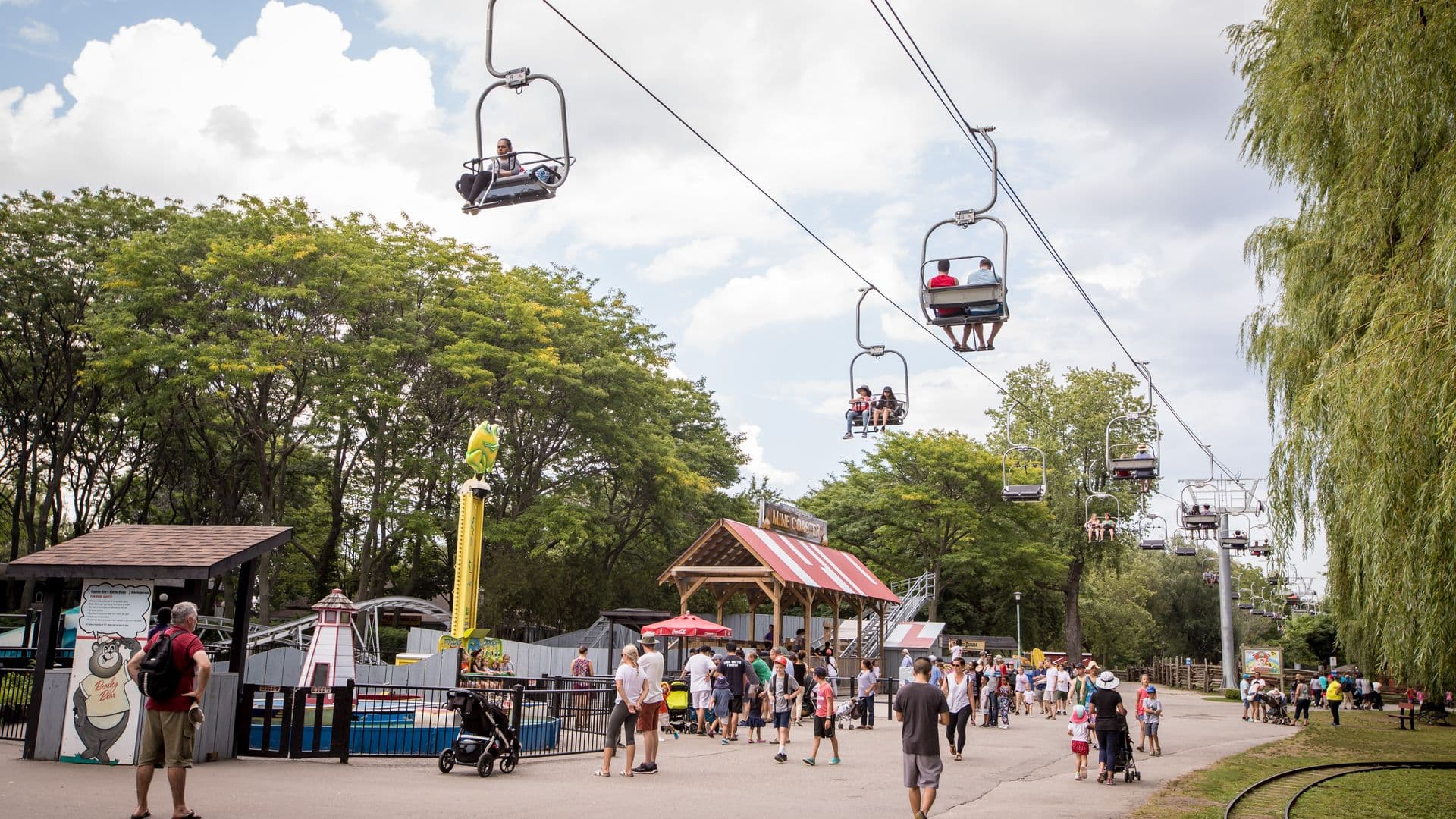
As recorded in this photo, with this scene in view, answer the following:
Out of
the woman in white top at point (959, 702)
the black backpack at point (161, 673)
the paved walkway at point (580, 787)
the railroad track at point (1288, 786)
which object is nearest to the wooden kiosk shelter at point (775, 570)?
the woman in white top at point (959, 702)

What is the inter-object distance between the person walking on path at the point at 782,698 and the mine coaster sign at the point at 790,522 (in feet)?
41.8

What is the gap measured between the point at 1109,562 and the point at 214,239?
44.3 meters

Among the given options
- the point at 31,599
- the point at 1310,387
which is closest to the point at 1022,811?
the point at 1310,387

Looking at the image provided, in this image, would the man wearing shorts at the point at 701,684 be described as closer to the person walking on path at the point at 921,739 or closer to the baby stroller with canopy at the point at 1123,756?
the baby stroller with canopy at the point at 1123,756

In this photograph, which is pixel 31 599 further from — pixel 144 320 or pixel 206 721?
pixel 206 721

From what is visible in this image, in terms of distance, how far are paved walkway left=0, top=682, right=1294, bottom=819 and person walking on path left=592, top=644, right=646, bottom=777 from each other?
11.9 inches

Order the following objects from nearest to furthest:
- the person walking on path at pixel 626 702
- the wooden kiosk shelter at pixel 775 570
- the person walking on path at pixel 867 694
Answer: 1. the person walking on path at pixel 626 702
2. the person walking on path at pixel 867 694
3. the wooden kiosk shelter at pixel 775 570

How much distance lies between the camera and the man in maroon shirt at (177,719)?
335 inches

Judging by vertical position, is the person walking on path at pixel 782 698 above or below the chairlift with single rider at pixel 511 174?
below

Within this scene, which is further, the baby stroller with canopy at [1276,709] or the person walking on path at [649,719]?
the baby stroller with canopy at [1276,709]

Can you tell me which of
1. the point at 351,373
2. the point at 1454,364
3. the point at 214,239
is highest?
the point at 214,239

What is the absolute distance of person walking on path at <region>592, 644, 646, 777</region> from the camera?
1317cm

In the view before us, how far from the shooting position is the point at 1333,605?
15.6m

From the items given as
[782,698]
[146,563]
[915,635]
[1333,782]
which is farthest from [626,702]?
[915,635]
